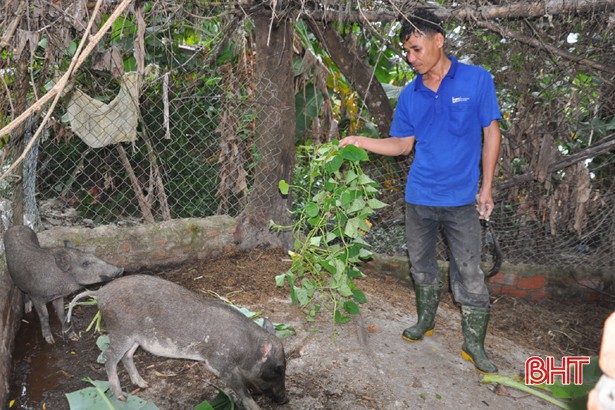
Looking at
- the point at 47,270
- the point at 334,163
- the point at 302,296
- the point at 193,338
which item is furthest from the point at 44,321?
the point at 334,163

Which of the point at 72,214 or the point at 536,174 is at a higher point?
the point at 536,174

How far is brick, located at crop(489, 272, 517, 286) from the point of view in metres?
5.68

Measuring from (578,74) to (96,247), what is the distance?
172 inches

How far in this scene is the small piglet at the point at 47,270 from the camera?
3809 millimetres

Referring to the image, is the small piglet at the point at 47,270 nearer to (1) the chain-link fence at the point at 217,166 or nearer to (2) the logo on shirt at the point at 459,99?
(1) the chain-link fence at the point at 217,166

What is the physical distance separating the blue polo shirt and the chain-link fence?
160cm

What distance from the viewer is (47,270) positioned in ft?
12.6

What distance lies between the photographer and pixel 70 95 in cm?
471

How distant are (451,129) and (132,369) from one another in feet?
8.15

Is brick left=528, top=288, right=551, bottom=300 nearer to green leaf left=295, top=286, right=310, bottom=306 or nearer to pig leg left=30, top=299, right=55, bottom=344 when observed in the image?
green leaf left=295, top=286, right=310, bottom=306

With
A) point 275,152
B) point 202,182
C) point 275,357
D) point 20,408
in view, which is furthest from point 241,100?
point 20,408

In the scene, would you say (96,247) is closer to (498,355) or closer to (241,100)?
(241,100)

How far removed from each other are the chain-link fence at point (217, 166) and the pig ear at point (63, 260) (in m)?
0.81

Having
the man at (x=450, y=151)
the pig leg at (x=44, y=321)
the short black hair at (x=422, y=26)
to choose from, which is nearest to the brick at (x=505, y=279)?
the man at (x=450, y=151)
